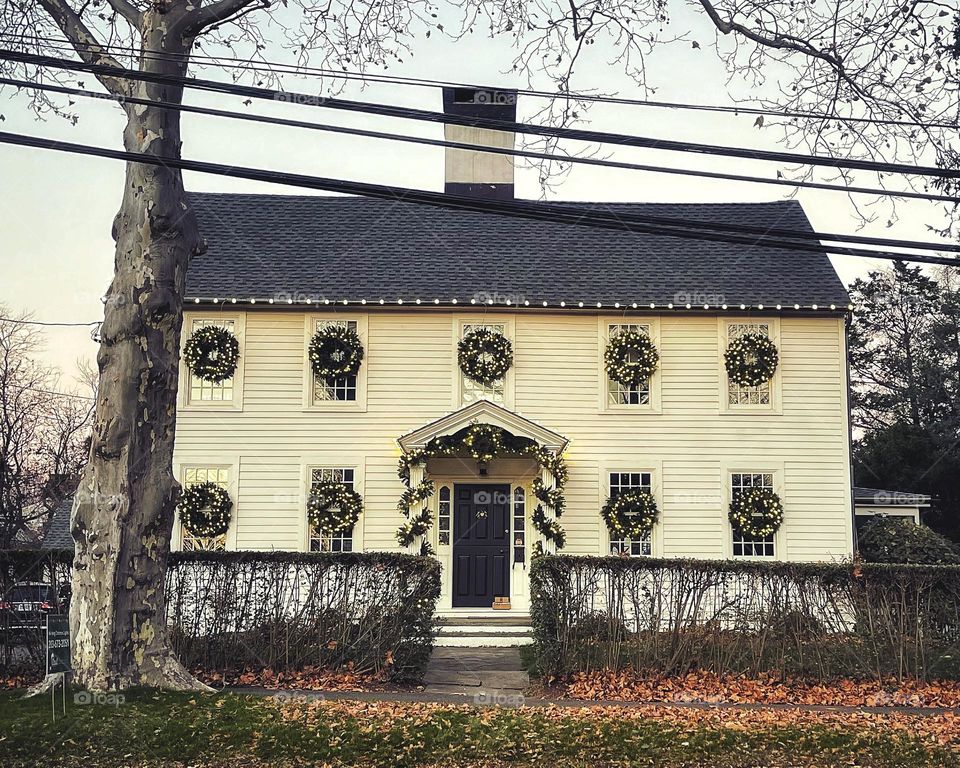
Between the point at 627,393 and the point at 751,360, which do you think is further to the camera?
the point at 627,393

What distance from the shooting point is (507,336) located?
17516mm

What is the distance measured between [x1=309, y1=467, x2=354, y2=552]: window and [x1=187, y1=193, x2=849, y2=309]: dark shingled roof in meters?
3.09

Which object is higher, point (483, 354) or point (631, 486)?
point (483, 354)

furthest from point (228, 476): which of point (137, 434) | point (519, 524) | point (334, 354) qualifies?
point (137, 434)

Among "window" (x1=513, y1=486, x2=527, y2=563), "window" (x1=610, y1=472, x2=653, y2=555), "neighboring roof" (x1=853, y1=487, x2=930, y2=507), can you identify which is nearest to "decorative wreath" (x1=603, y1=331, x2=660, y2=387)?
"window" (x1=610, y1=472, x2=653, y2=555)

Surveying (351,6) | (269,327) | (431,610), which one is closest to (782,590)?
(431,610)

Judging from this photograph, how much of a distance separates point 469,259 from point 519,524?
522 centimetres

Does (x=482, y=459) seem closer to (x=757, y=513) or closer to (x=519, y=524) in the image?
(x=519, y=524)

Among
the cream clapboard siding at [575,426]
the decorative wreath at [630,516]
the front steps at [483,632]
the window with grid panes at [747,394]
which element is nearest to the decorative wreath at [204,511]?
the cream clapboard siding at [575,426]

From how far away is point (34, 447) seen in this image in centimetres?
3381

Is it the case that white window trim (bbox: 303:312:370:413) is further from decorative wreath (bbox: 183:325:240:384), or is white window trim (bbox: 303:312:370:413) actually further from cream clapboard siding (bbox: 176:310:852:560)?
decorative wreath (bbox: 183:325:240:384)

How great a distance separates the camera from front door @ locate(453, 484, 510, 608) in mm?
16703

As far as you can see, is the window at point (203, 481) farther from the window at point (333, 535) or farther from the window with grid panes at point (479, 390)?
the window with grid panes at point (479, 390)

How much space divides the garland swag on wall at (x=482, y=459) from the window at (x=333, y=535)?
42.8 inches
